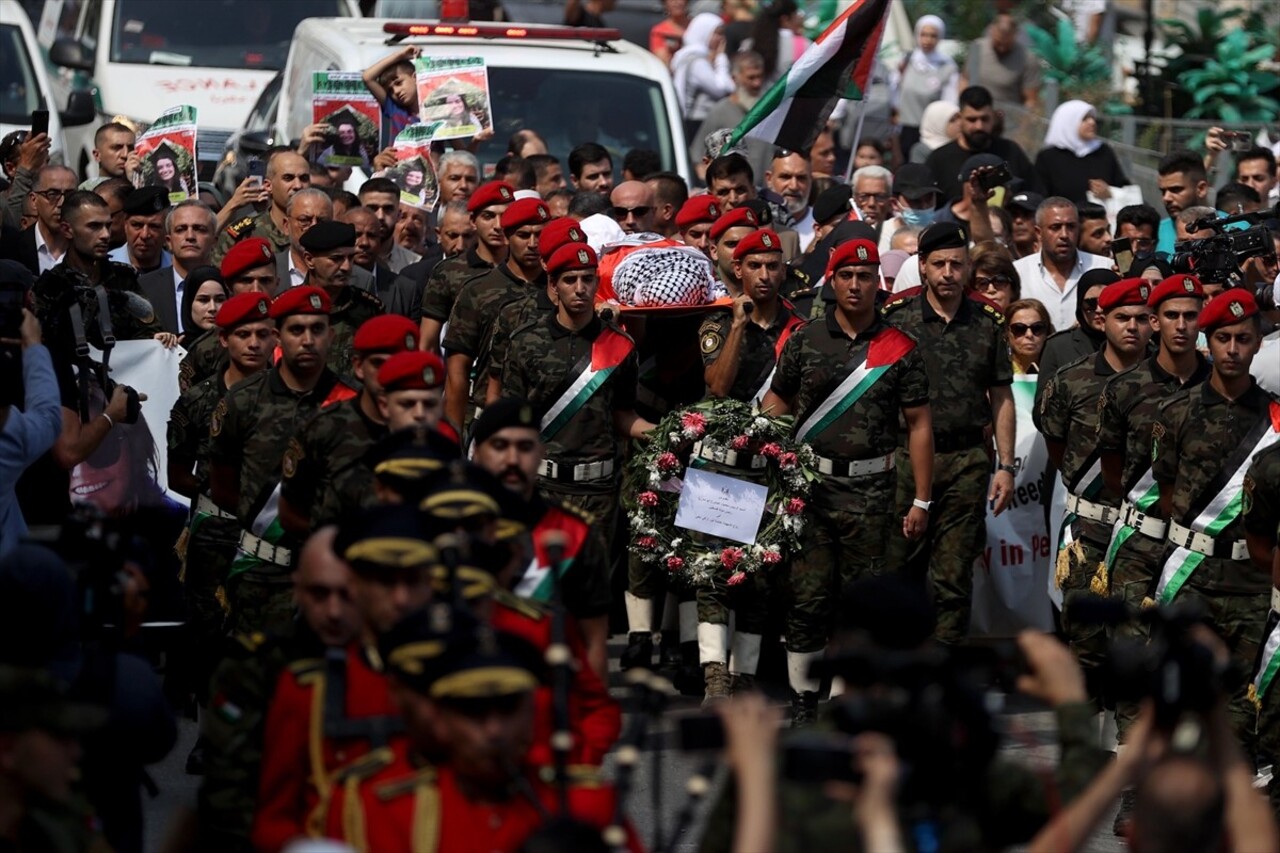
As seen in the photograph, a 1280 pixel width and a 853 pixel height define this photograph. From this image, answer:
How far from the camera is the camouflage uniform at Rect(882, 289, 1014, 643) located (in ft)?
37.0

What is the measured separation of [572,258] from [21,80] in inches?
318

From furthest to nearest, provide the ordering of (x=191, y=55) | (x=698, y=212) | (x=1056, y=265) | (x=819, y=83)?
1. (x=191, y=55)
2. (x=819, y=83)
3. (x=1056, y=265)
4. (x=698, y=212)

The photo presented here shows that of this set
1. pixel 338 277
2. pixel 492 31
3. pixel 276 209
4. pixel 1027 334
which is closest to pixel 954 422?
pixel 1027 334

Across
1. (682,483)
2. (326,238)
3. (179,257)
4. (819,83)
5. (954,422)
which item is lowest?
(682,483)

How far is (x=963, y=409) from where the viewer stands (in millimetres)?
11375

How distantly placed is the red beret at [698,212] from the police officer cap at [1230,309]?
349 centimetres

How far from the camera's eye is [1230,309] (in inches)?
378

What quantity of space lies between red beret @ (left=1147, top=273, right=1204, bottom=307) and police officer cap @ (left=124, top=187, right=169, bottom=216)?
531cm

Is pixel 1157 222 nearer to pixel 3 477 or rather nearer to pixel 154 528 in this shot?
pixel 154 528

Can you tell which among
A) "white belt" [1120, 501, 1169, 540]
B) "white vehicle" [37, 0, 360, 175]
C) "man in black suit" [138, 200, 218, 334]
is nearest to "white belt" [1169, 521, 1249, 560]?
"white belt" [1120, 501, 1169, 540]

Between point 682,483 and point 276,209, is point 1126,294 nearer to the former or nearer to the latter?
point 682,483

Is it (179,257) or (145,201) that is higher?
(145,201)

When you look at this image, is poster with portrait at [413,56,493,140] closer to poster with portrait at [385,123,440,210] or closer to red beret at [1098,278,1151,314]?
poster with portrait at [385,123,440,210]

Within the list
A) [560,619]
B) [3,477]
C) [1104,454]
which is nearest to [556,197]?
[1104,454]
